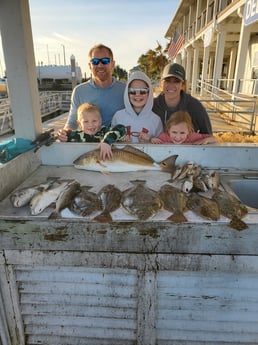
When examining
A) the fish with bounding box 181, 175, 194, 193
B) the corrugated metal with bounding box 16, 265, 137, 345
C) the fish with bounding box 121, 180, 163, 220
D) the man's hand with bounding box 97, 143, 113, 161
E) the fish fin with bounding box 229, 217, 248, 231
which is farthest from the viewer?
the man's hand with bounding box 97, 143, 113, 161

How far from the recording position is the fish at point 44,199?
6.07 feet

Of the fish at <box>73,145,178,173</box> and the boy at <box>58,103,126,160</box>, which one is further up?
the boy at <box>58,103,126,160</box>

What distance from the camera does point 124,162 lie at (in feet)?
8.26

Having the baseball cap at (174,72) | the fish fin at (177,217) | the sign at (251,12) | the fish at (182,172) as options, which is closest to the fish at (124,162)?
the fish at (182,172)

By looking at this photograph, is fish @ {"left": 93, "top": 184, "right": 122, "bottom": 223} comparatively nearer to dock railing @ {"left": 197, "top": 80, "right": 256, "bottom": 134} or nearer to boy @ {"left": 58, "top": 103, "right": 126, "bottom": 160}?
boy @ {"left": 58, "top": 103, "right": 126, "bottom": 160}

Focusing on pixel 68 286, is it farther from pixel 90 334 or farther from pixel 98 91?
pixel 98 91

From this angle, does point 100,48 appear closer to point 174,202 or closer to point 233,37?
point 174,202

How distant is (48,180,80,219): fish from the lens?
183cm

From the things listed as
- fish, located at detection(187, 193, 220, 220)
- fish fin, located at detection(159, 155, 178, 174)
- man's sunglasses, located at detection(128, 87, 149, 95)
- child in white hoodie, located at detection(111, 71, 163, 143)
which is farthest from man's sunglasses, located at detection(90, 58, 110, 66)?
fish, located at detection(187, 193, 220, 220)

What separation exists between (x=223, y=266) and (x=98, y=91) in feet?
8.74

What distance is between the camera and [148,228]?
1714mm

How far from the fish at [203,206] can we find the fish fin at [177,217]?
116mm

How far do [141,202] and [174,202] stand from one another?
244 mm

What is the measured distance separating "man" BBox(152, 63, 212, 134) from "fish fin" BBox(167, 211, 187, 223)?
1.87 metres
